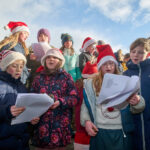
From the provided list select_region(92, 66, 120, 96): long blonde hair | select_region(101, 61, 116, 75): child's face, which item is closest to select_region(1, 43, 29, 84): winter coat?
select_region(92, 66, 120, 96): long blonde hair

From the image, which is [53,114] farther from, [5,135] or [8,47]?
[8,47]

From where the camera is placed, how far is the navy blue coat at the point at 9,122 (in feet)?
5.95

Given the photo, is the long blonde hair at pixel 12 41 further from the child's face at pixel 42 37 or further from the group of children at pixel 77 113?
the group of children at pixel 77 113

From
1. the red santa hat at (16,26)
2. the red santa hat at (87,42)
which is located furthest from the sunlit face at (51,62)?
the red santa hat at (87,42)

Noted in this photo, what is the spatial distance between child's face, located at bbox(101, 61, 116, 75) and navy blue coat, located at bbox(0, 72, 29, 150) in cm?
120

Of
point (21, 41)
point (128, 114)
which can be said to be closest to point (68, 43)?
point (21, 41)

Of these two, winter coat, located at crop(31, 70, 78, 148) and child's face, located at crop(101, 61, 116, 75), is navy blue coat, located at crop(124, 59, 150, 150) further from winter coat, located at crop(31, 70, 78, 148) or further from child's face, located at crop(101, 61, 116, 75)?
winter coat, located at crop(31, 70, 78, 148)

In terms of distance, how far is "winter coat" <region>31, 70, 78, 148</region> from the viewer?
2.05 meters

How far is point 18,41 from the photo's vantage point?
3.30 m

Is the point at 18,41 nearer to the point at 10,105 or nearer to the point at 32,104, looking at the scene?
the point at 10,105

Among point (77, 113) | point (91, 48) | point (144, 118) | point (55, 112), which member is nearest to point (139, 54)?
point (144, 118)

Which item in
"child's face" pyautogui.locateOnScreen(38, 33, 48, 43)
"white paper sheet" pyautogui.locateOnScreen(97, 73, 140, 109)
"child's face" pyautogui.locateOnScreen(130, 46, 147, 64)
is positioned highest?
"child's face" pyautogui.locateOnScreen(38, 33, 48, 43)

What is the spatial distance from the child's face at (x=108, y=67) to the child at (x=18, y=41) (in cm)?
126

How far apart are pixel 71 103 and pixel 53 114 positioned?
27cm
